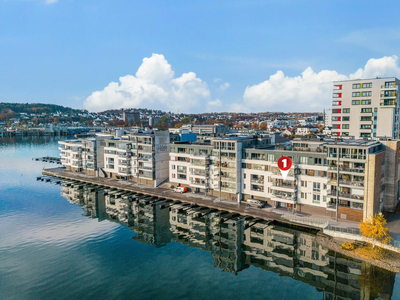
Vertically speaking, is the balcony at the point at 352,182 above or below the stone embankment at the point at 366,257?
above

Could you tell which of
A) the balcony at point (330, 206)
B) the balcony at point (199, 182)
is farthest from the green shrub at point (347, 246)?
the balcony at point (199, 182)

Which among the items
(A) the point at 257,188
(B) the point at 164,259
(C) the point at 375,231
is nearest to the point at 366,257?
(C) the point at 375,231

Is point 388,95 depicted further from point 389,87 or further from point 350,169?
point 350,169

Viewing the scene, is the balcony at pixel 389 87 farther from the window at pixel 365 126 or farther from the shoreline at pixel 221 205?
the shoreline at pixel 221 205

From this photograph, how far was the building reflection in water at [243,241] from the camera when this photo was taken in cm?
3397

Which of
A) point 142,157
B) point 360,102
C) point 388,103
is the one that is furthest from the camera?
point 142,157

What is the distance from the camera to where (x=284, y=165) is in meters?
51.8

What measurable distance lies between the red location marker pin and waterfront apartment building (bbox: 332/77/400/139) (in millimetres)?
30164

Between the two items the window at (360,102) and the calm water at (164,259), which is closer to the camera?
the calm water at (164,259)

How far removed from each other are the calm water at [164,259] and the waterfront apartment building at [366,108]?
3873 cm

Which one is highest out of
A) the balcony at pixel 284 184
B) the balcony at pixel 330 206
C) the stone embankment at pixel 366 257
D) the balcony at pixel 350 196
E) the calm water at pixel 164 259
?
the balcony at pixel 284 184

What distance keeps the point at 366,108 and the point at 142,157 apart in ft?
186

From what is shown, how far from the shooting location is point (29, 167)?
4345 inches

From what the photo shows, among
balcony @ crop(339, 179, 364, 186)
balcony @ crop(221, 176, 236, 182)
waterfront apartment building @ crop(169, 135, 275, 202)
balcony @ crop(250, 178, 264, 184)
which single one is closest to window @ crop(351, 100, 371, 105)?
waterfront apartment building @ crop(169, 135, 275, 202)
